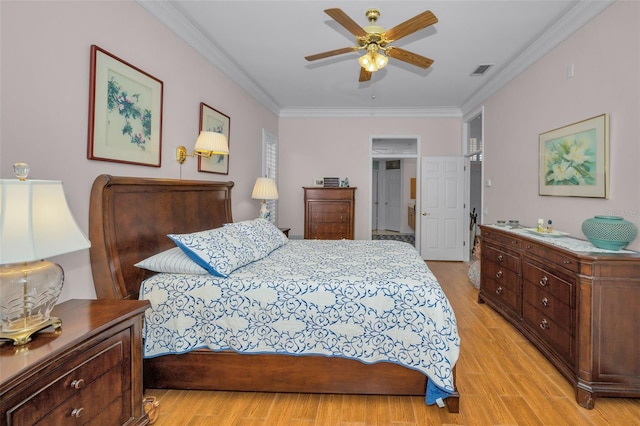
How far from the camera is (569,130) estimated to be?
120 inches

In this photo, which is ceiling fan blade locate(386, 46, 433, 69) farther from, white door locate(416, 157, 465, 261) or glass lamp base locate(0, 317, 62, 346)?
white door locate(416, 157, 465, 261)

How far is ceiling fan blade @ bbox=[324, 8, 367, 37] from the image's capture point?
7.02 feet

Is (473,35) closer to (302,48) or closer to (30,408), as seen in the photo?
(302,48)

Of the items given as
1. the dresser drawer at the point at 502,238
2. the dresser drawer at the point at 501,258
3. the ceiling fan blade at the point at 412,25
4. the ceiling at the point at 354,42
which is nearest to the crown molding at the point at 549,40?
the ceiling at the point at 354,42

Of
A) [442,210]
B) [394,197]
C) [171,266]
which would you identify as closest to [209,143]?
[171,266]

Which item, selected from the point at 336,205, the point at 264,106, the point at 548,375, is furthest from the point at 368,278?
the point at 264,106

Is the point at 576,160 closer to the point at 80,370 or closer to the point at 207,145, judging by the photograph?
the point at 207,145

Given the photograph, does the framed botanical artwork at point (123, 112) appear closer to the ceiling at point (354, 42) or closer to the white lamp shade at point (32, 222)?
the ceiling at point (354, 42)

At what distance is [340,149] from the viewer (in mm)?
6371

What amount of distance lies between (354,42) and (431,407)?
3290 millimetres

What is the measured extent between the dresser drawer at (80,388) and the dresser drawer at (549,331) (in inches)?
106

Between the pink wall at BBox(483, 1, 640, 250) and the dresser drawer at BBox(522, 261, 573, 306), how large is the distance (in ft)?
1.78

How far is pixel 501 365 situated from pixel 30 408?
281cm

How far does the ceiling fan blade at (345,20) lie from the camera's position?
84.3 inches
